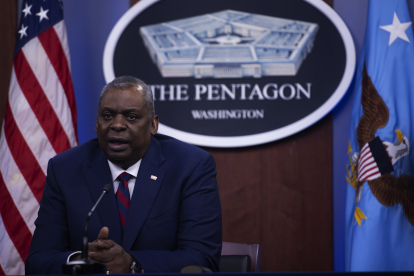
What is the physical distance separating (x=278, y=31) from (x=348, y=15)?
21.9 inches

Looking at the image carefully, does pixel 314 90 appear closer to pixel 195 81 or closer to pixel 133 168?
pixel 195 81

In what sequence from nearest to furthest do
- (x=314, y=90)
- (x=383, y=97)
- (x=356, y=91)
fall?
1. (x=383, y=97)
2. (x=356, y=91)
3. (x=314, y=90)

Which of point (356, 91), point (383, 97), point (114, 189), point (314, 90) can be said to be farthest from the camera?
point (314, 90)

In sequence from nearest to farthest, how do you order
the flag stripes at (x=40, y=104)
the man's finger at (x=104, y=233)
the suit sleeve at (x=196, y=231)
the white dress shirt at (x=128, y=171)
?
1. the man's finger at (x=104, y=233)
2. the suit sleeve at (x=196, y=231)
3. the white dress shirt at (x=128, y=171)
4. the flag stripes at (x=40, y=104)

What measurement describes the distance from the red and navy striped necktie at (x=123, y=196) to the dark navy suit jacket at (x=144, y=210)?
4 cm

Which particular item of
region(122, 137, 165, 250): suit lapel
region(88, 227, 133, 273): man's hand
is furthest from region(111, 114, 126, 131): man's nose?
region(88, 227, 133, 273): man's hand

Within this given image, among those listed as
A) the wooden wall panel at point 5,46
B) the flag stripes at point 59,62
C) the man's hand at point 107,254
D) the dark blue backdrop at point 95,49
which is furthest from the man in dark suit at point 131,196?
the wooden wall panel at point 5,46

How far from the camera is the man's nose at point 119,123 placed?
1832 mm

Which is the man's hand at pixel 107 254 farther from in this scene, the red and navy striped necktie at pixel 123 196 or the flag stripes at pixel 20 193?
the flag stripes at pixel 20 193

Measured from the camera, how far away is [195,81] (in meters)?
3.26

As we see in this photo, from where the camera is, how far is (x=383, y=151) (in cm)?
266

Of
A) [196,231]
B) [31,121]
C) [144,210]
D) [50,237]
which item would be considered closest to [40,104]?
[31,121]

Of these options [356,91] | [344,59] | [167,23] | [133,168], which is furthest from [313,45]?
[133,168]

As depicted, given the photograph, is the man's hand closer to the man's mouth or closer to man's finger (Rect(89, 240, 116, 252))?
man's finger (Rect(89, 240, 116, 252))
